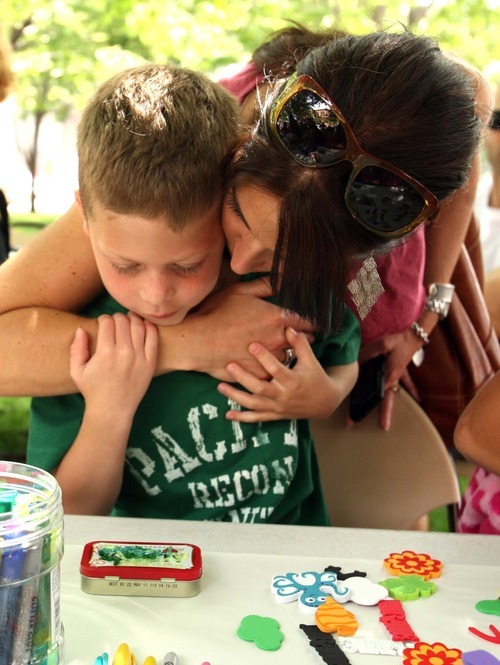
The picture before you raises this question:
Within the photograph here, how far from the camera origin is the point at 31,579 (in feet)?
2.61

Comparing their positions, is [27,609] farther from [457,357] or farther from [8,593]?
[457,357]

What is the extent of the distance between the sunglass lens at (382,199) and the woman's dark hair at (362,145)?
0.02 m

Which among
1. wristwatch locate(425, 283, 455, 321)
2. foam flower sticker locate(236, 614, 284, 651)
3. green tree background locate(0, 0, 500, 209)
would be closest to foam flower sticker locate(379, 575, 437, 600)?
foam flower sticker locate(236, 614, 284, 651)

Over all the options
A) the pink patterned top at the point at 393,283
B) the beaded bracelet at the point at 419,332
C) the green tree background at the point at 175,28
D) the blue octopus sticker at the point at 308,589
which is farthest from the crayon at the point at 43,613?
the green tree background at the point at 175,28

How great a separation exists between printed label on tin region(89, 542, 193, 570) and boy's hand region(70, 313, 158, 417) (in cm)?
31

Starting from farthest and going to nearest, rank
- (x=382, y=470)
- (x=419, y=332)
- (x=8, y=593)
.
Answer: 1. (x=419, y=332)
2. (x=382, y=470)
3. (x=8, y=593)

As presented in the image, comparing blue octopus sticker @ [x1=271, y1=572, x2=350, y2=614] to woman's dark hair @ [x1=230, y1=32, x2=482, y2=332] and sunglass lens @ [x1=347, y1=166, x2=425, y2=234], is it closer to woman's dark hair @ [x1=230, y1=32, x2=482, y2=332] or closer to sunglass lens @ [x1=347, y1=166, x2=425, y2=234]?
woman's dark hair @ [x1=230, y1=32, x2=482, y2=332]

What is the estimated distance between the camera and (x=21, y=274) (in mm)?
1402

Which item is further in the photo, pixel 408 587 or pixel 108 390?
pixel 108 390

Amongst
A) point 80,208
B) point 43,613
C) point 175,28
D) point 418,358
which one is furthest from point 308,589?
point 175,28

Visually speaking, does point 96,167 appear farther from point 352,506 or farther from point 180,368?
point 352,506

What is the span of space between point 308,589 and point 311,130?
568 mm

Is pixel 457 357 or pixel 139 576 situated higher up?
pixel 139 576

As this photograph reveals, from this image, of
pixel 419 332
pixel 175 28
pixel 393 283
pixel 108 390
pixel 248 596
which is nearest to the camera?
pixel 248 596
